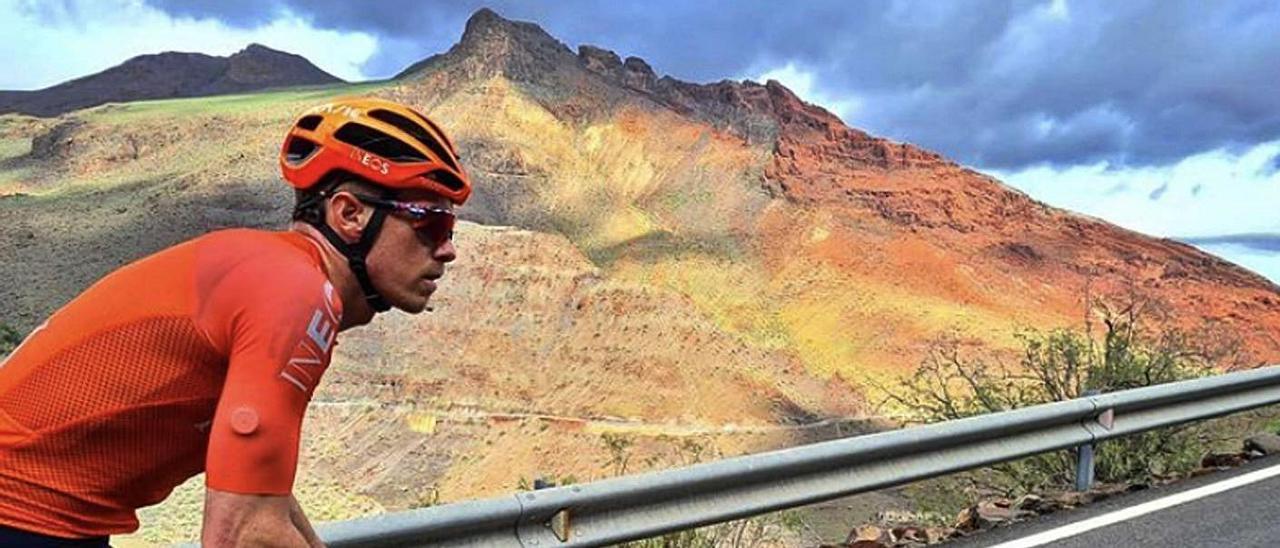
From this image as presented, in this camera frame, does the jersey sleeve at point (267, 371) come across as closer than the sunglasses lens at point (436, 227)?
Yes

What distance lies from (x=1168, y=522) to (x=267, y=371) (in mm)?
5897

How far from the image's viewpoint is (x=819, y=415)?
3238 inches

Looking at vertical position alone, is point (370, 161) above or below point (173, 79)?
below

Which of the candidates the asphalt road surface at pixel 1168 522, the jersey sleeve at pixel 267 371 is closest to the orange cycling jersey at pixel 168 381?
the jersey sleeve at pixel 267 371

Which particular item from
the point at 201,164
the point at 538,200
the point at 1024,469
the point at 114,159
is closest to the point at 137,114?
the point at 114,159

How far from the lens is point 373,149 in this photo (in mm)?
1822

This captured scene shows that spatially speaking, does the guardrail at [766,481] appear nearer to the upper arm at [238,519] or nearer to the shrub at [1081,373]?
the upper arm at [238,519]

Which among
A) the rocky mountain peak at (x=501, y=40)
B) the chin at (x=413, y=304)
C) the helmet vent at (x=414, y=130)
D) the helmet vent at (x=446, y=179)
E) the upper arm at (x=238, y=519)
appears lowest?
the upper arm at (x=238, y=519)

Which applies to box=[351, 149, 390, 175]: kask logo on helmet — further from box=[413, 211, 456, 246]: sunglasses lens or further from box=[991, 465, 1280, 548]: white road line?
box=[991, 465, 1280, 548]: white road line

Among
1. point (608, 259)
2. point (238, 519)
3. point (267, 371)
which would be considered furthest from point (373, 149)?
point (608, 259)

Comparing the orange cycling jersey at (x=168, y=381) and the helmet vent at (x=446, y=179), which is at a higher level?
the helmet vent at (x=446, y=179)

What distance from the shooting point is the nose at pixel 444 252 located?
1923 millimetres

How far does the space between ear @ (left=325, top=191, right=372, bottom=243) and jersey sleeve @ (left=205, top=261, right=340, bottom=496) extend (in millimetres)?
143

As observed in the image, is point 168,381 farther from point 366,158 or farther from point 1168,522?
point 1168,522
